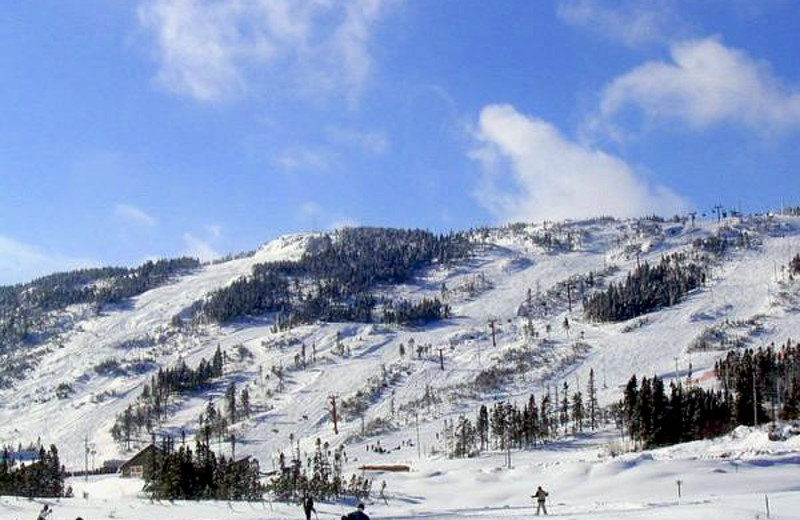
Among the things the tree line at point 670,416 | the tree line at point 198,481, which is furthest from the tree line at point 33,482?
the tree line at point 670,416

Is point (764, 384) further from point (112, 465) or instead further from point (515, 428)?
point (112, 465)

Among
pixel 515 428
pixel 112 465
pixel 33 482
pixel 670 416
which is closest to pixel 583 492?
→ pixel 670 416

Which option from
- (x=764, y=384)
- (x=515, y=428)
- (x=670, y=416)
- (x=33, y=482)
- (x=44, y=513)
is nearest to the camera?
(x=44, y=513)

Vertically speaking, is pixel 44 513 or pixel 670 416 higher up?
pixel 44 513

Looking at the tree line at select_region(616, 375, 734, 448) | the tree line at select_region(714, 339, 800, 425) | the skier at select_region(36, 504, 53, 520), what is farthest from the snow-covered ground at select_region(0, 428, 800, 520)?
the tree line at select_region(714, 339, 800, 425)

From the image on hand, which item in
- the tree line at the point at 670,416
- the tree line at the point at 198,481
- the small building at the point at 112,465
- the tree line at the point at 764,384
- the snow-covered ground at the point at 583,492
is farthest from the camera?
the small building at the point at 112,465

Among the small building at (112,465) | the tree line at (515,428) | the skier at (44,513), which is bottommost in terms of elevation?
the small building at (112,465)

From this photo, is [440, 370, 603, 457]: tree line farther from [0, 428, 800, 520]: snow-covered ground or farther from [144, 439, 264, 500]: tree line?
[144, 439, 264, 500]: tree line

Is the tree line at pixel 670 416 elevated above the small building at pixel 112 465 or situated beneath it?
elevated above

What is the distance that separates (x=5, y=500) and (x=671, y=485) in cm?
5410

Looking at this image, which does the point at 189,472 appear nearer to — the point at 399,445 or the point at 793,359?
the point at 399,445

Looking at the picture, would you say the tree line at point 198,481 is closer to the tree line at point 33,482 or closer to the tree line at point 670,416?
the tree line at point 33,482

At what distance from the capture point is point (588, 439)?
14412 centimetres

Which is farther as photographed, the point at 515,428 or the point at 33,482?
the point at 515,428
